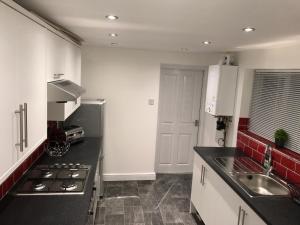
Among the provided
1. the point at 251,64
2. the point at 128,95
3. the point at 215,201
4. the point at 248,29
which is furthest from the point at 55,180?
the point at 251,64

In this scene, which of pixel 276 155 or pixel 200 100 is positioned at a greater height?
pixel 200 100

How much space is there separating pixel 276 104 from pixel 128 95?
2.26m

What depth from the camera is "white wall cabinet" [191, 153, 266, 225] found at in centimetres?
217

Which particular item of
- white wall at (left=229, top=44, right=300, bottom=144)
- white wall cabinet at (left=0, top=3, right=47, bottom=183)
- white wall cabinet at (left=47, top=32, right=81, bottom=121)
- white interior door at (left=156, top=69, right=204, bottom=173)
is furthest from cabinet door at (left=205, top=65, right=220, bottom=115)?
white wall cabinet at (left=0, top=3, right=47, bottom=183)

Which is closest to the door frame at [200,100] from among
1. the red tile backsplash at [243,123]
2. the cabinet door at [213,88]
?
the cabinet door at [213,88]

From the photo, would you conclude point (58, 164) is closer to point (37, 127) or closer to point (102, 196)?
point (37, 127)

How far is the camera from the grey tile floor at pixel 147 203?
3.32 metres

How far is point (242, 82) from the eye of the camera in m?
3.42

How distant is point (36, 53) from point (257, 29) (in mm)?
1660

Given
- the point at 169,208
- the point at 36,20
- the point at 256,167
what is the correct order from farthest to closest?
the point at 169,208
the point at 256,167
the point at 36,20

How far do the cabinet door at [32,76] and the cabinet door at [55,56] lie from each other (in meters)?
0.12

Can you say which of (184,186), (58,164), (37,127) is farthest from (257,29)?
(184,186)

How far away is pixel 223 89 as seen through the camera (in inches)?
139

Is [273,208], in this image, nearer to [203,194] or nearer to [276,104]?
[203,194]
